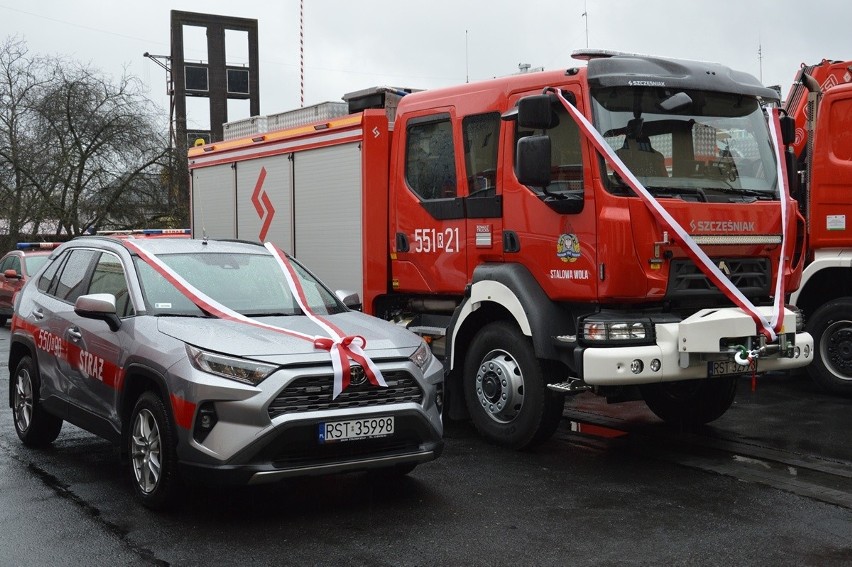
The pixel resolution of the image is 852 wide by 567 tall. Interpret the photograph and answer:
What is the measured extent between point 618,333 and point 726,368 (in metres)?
0.85

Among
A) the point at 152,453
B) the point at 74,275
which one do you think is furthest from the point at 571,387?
the point at 74,275

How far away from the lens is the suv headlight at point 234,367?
5488mm

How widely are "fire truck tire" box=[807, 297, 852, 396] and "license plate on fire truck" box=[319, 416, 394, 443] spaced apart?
623 cm

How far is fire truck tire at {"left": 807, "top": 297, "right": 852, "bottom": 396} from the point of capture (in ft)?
33.3

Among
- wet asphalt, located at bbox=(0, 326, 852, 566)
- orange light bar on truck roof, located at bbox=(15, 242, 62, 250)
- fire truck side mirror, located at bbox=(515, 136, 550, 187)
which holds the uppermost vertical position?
fire truck side mirror, located at bbox=(515, 136, 550, 187)

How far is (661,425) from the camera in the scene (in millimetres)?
8844

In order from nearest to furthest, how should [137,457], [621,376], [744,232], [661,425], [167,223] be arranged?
[137,457], [621,376], [744,232], [661,425], [167,223]

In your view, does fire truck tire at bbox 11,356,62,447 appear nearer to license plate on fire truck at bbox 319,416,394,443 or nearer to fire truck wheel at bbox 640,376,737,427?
license plate on fire truck at bbox 319,416,394,443

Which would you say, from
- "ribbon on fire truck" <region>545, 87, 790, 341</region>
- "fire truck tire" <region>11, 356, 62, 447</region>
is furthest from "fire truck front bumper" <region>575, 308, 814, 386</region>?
"fire truck tire" <region>11, 356, 62, 447</region>

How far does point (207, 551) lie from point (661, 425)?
488cm

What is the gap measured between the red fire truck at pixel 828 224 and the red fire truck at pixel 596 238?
240 cm

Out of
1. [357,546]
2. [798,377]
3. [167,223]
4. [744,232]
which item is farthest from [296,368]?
[167,223]

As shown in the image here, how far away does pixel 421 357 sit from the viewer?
623 cm

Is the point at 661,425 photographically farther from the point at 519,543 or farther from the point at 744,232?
the point at 519,543
